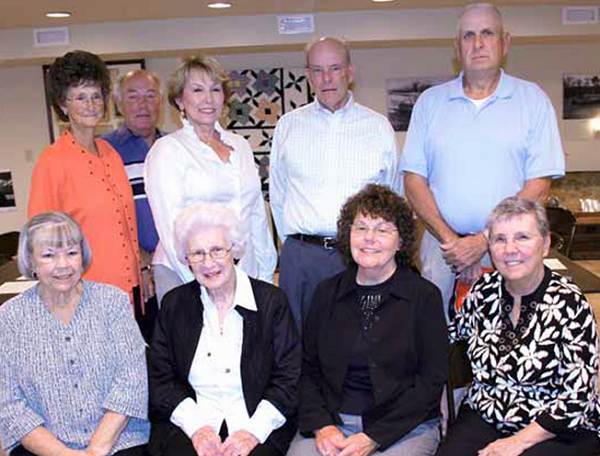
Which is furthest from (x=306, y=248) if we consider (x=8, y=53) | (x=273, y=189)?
(x=8, y=53)

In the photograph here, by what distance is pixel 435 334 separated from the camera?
2.08 meters

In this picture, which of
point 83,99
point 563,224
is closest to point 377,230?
point 83,99

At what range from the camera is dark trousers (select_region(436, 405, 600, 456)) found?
1940 millimetres

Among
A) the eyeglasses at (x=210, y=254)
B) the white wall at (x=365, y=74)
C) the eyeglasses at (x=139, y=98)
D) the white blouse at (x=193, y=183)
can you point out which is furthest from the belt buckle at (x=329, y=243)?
the white wall at (x=365, y=74)

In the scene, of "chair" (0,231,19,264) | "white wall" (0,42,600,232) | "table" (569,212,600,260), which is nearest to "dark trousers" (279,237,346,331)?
"chair" (0,231,19,264)

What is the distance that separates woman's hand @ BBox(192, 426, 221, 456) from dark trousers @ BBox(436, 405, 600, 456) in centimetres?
68

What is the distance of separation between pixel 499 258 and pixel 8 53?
4.97 m

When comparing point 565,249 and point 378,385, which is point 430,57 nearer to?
point 565,249

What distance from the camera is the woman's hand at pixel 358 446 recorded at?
1.99m

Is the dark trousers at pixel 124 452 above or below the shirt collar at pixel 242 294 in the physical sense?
below

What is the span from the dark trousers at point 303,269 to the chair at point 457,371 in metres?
0.61

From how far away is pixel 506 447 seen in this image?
76.7 inches

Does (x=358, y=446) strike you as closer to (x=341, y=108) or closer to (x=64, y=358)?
(x=64, y=358)

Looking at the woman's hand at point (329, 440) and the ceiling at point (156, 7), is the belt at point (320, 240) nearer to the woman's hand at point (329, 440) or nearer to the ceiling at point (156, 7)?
the woman's hand at point (329, 440)
